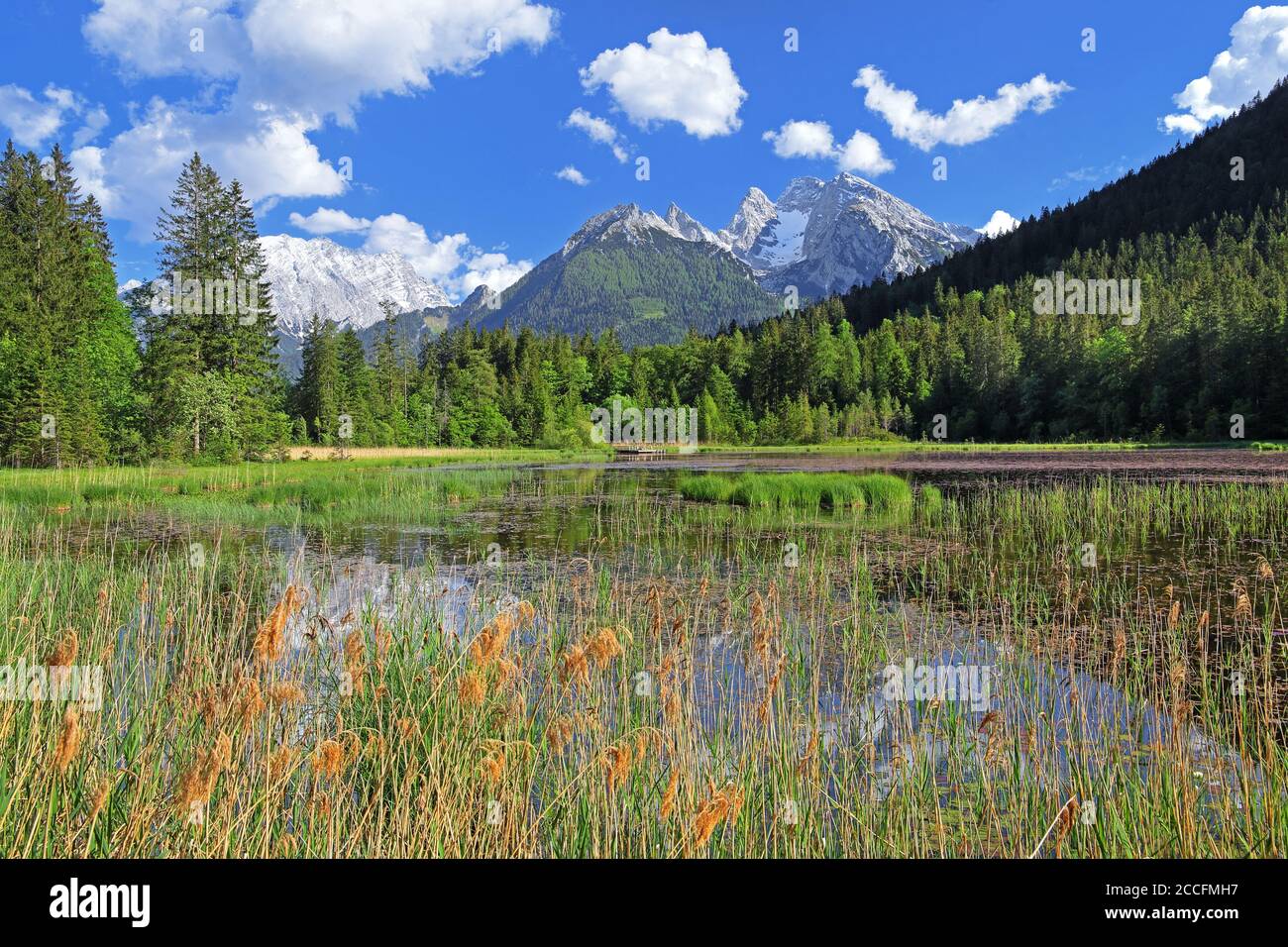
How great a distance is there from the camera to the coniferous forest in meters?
42.8

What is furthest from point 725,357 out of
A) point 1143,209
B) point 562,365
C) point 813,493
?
point 1143,209

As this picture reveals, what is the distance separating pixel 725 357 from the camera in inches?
4916

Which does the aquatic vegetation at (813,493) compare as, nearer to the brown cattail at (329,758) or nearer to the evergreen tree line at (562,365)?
the brown cattail at (329,758)

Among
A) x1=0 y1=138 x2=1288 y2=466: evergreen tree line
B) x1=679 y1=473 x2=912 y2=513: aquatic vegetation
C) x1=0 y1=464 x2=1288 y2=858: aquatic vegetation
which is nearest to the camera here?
x1=0 y1=464 x2=1288 y2=858: aquatic vegetation

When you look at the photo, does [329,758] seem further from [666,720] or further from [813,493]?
[813,493]

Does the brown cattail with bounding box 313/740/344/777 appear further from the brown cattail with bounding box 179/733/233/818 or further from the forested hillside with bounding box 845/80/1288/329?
the forested hillside with bounding box 845/80/1288/329

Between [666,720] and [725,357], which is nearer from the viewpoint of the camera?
[666,720]

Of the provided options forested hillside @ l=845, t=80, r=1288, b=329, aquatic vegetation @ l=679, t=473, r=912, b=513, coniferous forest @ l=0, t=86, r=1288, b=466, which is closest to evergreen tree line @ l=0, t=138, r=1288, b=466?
coniferous forest @ l=0, t=86, r=1288, b=466

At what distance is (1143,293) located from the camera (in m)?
121

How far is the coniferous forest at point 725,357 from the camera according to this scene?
140ft

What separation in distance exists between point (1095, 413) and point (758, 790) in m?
96.3

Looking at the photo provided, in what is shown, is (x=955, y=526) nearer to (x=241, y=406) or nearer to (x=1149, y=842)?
(x=1149, y=842)
